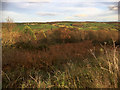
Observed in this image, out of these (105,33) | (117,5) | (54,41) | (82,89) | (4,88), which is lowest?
(4,88)

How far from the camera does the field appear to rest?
9.38ft

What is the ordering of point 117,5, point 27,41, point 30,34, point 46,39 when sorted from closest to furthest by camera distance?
1. point 117,5
2. point 27,41
3. point 30,34
4. point 46,39

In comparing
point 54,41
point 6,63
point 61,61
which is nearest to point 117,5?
point 61,61

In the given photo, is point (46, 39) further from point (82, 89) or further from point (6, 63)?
point (82, 89)

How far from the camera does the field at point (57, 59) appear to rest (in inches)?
113

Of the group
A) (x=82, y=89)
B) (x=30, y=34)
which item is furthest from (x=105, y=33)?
(x=82, y=89)

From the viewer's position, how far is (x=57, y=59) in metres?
5.83

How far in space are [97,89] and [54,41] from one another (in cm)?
917

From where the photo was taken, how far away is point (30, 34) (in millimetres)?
9875

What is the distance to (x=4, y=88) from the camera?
128 inches

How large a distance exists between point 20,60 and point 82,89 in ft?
11.6

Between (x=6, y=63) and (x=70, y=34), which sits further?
(x=70, y=34)

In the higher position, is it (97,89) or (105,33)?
(105,33)

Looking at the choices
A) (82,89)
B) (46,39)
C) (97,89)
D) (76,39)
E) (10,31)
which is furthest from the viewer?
(76,39)
